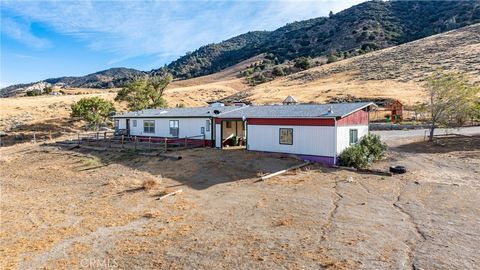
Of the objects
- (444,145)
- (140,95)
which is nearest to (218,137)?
(444,145)

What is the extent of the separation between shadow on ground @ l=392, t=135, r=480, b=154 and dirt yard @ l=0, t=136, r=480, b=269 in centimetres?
314

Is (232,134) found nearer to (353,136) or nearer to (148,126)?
(148,126)

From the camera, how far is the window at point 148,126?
32.2 metres

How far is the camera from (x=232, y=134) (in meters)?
27.7

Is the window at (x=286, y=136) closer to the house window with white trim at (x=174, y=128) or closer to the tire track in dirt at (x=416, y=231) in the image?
the tire track in dirt at (x=416, y=231)

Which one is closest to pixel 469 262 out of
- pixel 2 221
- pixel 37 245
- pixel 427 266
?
pixel 427 266

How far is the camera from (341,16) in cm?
13925

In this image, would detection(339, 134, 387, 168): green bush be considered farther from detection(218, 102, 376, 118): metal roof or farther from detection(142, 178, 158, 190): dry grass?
detection(142, 178, 158, 190): dry grass

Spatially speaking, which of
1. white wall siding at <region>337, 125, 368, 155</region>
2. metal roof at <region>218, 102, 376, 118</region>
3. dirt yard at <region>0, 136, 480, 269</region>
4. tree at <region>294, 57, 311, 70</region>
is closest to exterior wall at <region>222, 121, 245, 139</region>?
metal roof at <region>218, 102, 376, 118</region>

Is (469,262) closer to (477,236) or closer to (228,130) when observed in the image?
(477,236)

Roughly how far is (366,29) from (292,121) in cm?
10882

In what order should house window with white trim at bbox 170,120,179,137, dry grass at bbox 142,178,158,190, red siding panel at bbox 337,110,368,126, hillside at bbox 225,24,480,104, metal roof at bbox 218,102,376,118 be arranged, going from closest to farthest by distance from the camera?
dry grass at bbox 142,178,158,190, red siding panel at bbox 337,110,368,126, metal roof at bbox 218,102,376,118, house window with white trim at bbox 170,120,179,137, hillside at bbox 225,24,480,104

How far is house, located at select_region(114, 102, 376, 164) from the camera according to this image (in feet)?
66.7

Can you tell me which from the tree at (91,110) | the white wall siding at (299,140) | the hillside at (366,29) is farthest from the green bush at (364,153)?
the hillside at (366,29)
